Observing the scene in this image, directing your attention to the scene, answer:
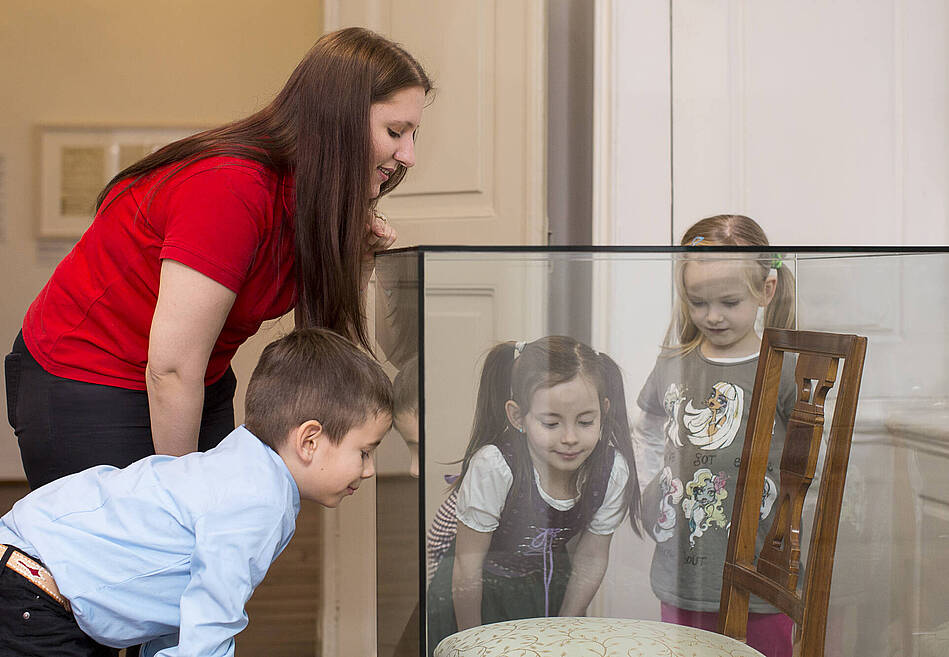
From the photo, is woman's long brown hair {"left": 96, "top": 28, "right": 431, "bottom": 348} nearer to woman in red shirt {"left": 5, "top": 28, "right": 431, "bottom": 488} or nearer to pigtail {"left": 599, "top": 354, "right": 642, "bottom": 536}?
woman in red shirt {"left": 5, "top": 28, "right": 431, "bottom": 488}

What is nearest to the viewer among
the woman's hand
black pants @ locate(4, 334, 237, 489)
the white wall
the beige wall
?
black pants @ locate(4, 334, 237, 489)

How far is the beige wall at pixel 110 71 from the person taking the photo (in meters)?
4.31

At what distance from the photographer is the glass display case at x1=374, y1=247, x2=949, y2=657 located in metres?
1.11

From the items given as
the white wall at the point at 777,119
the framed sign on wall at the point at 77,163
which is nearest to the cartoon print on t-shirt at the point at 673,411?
the white wall at the point at 777,119

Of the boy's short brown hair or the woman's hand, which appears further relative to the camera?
the woman's hand

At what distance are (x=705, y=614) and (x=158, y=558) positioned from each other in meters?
0.67

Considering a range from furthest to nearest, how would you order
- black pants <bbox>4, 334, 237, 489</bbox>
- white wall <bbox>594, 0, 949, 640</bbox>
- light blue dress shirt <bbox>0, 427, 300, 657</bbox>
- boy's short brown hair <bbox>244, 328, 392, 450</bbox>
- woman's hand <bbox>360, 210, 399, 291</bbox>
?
1. white wall <bbox>594, 0, 949, 640</bbox>
2. woman's hand <bbox>360, 210, 399, 291</bbox>
3. black pants <bbox>4, 334, 237, 489</bbox>
4. boy's short brown hair <bbox>244, 328, 392, 450</bbox>
5. light blue dress shirt <bbox>0, 427, 300, 657</bbox>

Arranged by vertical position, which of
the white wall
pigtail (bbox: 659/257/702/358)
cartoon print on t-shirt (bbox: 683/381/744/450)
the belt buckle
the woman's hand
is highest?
the white wall

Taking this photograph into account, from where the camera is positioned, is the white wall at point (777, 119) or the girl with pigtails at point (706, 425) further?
the white wall at point (777, 119)

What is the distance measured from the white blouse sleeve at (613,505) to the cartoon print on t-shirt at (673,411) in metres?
0.07

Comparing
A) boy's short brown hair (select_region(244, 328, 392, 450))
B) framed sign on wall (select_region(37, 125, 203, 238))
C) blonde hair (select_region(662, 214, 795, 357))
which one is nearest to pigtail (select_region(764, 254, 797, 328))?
blonde hair (select_region(662, 214, 795, 357))

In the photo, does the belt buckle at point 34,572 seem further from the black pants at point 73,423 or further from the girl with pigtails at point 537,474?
the girl with pigtails at point 537,474

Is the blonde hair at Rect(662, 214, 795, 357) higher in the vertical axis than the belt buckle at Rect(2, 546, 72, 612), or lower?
higher

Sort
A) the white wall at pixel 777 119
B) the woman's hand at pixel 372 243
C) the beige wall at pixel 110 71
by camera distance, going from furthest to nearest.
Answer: the beige wall at pixel 110 71
the white wall at pixel 777 119
the woman's hand at pixel 372 243
